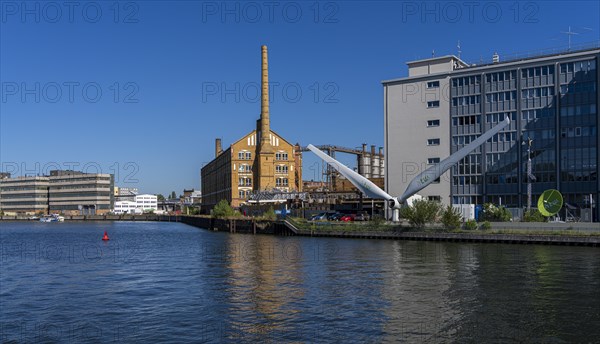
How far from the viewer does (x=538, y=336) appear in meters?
23.8

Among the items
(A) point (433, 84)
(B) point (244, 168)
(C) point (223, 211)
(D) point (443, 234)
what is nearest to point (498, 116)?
(A) point (433, 84)

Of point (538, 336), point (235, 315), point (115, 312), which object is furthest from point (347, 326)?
point (115, 312)

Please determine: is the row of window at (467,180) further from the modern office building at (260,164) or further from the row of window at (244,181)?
the row of window at (244,181)

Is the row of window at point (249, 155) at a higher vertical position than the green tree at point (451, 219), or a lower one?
higher

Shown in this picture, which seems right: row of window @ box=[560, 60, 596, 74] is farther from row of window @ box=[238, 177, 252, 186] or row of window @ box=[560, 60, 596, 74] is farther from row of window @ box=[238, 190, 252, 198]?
row of window @ box=[238, 190, 252, 198]

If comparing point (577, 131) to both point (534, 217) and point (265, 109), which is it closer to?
point (534, 217)

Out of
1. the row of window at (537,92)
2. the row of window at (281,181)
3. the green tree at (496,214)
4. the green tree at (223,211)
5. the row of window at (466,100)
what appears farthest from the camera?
the row of window at (281,181)

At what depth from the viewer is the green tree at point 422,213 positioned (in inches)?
3091

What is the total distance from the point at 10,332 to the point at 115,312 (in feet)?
17.3

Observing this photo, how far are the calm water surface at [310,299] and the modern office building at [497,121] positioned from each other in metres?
36.5

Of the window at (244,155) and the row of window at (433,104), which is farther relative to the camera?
the window at (244,155)

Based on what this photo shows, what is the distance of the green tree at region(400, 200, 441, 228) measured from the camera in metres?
78.5

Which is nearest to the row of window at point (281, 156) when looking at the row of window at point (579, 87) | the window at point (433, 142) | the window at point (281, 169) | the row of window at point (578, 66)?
the window at point (281, 169)

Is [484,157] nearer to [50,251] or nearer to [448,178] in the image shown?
[448,178]
